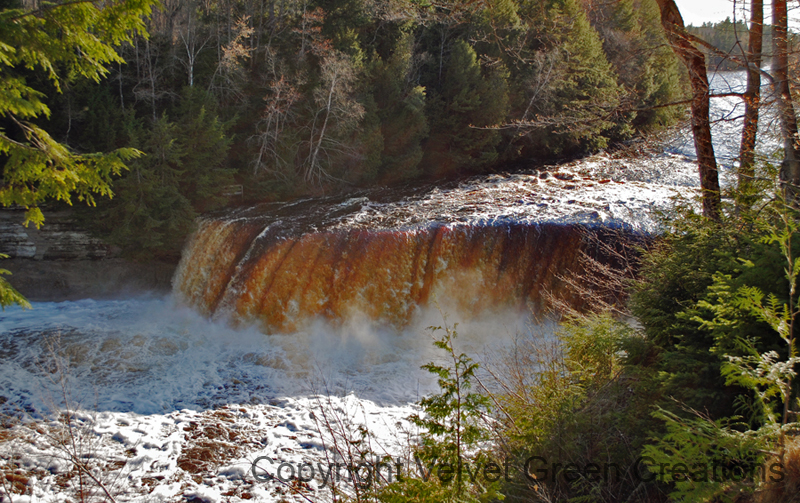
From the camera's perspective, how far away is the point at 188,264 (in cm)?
1160

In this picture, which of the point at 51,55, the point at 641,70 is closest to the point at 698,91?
the point at 51,55

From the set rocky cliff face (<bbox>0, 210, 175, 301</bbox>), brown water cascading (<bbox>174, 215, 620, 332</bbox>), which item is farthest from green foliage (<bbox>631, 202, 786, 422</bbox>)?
rocky cliff face (<bbox>0, 210, 175, 301</bbox>)

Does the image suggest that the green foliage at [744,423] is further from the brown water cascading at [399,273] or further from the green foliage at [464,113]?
the green foliage at [464,113]

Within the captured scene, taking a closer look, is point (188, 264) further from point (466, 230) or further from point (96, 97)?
point (466, 230)

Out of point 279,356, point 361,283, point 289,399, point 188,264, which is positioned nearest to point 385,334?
point 361,283

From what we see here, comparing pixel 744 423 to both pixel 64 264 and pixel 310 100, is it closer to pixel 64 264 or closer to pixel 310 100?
pixel 64 264

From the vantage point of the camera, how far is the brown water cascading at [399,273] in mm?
9656

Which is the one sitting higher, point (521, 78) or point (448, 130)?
point (521, 78)

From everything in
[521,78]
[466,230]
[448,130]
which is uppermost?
[521,78]

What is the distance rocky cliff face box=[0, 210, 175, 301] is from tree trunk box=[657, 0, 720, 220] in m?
12.6

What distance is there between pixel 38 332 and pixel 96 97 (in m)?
6.39

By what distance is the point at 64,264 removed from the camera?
1180 cm

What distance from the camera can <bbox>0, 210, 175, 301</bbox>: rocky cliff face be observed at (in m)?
11.2

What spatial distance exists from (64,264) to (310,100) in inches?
333
